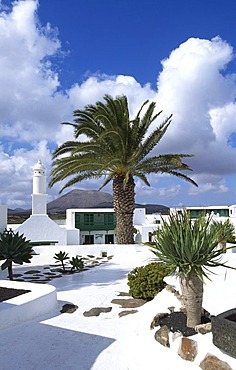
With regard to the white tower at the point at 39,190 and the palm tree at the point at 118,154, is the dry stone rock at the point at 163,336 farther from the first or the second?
the white tower at the point at 39,190

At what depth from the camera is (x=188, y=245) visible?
4871mm

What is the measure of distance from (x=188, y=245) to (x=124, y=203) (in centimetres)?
1279

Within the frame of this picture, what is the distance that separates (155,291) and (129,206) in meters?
9.71

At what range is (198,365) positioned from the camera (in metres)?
4.07

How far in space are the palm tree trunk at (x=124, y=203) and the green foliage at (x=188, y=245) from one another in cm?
1236

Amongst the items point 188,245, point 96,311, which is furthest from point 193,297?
point 96,311

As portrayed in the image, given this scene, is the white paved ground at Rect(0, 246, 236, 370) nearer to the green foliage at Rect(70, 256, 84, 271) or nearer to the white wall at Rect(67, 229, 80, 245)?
→ the green foliage at Rect(70, 256, 84, 271)

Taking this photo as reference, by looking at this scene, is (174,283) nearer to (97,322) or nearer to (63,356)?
(97,322)

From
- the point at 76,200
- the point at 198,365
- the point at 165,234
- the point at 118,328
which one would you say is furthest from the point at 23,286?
the point at 76,200

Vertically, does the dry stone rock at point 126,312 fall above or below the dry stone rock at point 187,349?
below

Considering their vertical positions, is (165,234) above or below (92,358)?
above

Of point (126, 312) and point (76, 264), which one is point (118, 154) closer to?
point (76, 264)

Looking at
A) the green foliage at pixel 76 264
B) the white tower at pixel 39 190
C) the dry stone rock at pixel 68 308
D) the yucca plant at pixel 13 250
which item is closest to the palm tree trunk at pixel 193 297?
the dry stone rock at pixel 68 308

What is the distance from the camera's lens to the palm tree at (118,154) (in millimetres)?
16656
